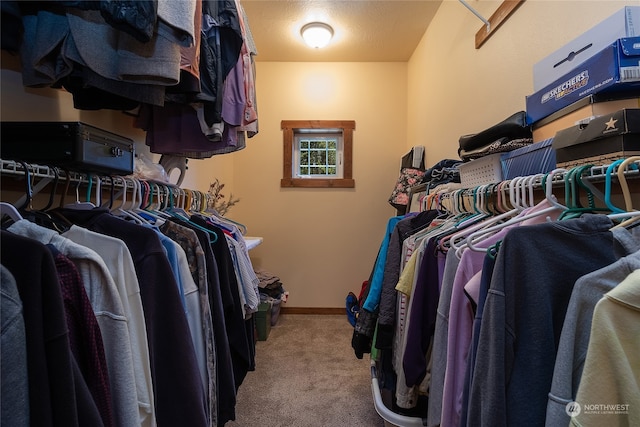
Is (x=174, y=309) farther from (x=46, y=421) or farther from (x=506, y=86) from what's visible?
(x=506, y=86)

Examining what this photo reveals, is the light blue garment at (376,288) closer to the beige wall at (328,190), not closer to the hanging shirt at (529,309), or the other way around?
the hanging shirt at (529,309)

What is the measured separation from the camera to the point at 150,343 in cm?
74

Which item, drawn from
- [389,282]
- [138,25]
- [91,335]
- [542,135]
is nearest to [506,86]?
[542,135]

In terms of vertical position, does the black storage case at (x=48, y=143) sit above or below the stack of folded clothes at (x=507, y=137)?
below

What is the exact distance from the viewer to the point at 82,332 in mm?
563

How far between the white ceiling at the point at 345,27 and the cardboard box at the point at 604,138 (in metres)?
2.09

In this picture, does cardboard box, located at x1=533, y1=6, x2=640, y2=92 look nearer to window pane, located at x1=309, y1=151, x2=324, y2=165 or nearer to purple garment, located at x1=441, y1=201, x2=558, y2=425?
purple garment, located at x1=441, y1=201, x2=558, y2=425

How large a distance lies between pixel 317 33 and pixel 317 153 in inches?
46.5

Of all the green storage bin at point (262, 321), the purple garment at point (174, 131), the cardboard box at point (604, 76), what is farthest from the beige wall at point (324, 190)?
the cardboard box at point (604, 76)

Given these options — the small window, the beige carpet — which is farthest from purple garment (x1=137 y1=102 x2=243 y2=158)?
the small window

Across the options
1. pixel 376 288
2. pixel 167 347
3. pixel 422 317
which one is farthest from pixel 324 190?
pixel 167 347

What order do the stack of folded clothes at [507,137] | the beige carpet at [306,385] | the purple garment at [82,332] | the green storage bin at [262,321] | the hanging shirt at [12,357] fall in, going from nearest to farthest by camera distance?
1. the hanging shirt at [12,357]
2. the purple garment at [82,332]
3. the stack of folded clothes at [507,137]
4. the beige carpet at [306,385]
5. the green storage bin at [262,321]

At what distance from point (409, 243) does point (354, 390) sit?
1224 millimetres

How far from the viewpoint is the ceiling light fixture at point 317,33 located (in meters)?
2.58
